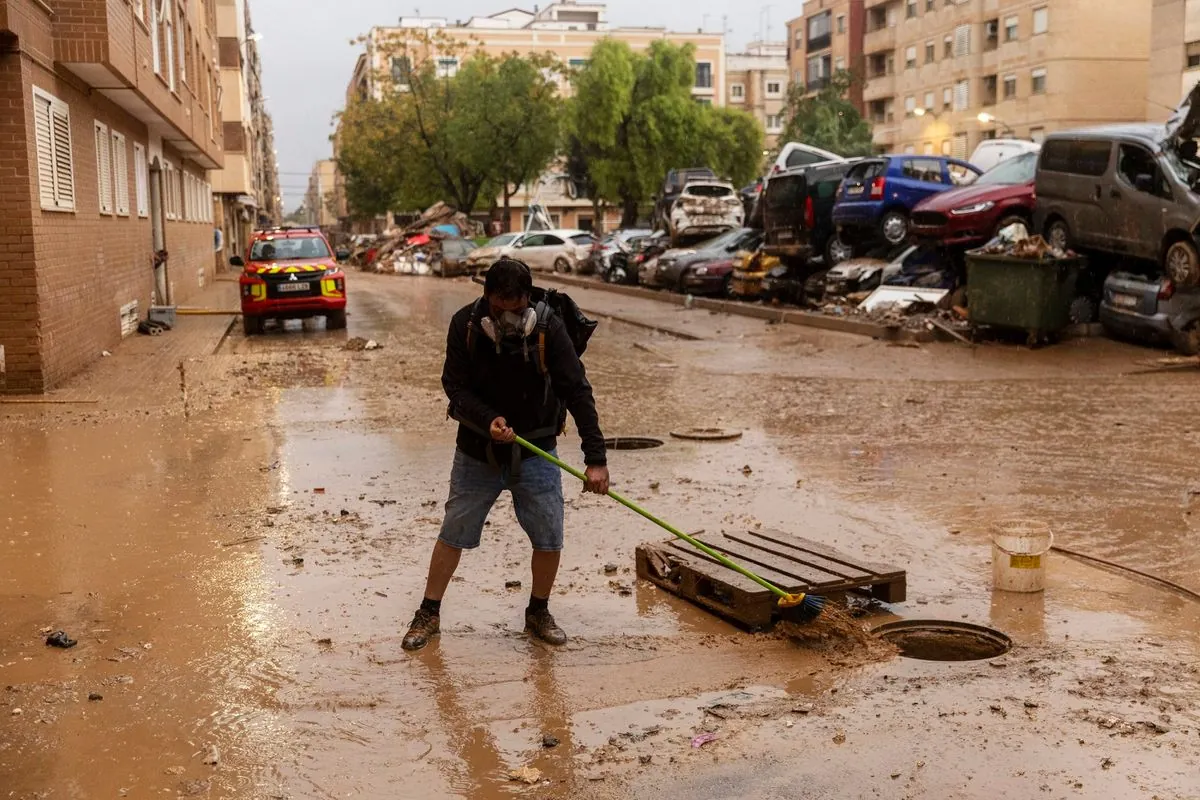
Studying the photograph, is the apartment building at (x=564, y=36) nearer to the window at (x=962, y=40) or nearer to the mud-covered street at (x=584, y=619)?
the window at (x=962, y=40)

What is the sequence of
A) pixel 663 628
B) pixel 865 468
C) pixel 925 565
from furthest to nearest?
pixel 865 468, pixel 925 565, pixel 663 628

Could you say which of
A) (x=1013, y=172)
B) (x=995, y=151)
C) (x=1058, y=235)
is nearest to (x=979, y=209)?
(x=1013, y=172)

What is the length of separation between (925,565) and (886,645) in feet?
4.48

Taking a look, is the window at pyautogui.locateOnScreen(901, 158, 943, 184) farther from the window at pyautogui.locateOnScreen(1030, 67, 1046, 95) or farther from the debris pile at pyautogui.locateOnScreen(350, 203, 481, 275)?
the window at pyautogui.locateOnScreen(1030, 67, 1046, 95)

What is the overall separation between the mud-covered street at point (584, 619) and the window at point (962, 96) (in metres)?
50.8

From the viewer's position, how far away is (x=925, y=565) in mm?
6539

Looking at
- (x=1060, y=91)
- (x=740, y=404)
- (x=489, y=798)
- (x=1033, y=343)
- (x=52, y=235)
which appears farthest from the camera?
(x=1060, y=91)

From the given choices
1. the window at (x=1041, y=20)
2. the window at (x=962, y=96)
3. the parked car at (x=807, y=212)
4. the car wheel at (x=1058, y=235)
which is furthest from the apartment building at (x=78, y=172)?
the window at (x=962, y=96)

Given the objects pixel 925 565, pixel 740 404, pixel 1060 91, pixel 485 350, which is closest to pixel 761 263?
pixel 740 404

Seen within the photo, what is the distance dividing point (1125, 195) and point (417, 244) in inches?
1418

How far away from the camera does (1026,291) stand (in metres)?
16.0

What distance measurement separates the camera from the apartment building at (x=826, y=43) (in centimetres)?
7350

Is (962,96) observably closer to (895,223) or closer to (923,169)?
(923,169)

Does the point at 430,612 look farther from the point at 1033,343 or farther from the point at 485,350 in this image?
the point at 1033,343
